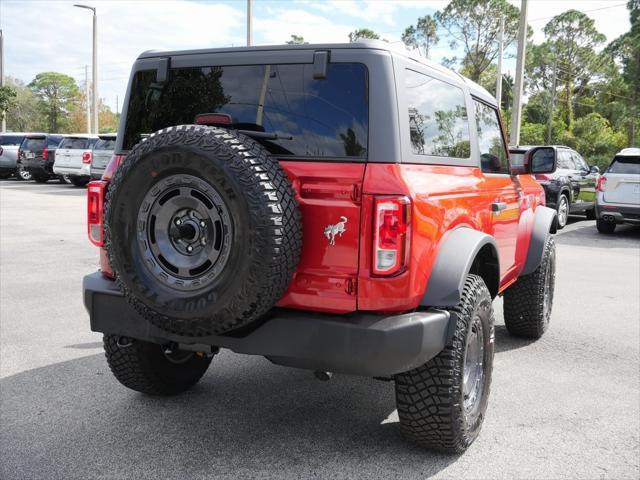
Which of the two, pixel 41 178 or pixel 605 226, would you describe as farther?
pixel 41 178

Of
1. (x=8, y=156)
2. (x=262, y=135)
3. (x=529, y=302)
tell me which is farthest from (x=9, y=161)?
(x=262, y=135)

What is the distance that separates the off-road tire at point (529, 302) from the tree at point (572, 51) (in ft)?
177

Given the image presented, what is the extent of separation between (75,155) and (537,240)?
1832cm

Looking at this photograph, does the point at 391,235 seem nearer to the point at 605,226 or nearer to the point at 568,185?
the point at 605,226

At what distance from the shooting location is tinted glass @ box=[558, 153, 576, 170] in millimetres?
13230

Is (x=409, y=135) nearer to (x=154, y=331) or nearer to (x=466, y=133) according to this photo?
(x=466, y=133)

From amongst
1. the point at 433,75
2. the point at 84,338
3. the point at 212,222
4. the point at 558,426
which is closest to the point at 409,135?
the point at 433,75

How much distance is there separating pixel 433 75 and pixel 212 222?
1471 mm

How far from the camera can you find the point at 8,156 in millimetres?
24531

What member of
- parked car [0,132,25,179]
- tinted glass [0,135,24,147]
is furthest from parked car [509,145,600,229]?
tinted glass [0,135,24,147]

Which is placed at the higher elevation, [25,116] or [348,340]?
[25,116]

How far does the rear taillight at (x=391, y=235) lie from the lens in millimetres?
2641

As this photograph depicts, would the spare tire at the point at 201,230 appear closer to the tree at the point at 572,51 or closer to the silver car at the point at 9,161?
the silver car at the point at 9,161

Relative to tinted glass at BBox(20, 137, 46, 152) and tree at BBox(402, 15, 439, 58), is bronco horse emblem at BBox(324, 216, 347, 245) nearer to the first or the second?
tinted glass at BBox(20, 137, 46, 152)
